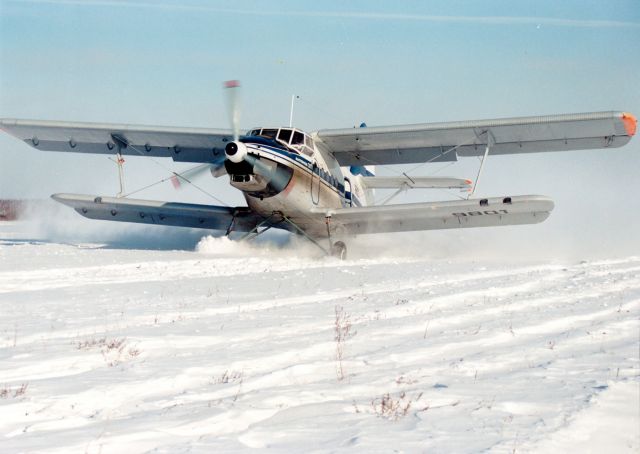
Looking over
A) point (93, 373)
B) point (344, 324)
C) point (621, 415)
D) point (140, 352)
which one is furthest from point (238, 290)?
point (621, 415)

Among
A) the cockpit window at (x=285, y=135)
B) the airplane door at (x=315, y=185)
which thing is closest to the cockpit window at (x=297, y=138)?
the cockpit window at (x=285, y=135)

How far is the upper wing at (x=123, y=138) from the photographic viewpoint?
18.7 metres

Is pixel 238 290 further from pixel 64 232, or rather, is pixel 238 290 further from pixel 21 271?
pixel 64 232

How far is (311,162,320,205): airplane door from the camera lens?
17.2m

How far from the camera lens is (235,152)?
14.6 metres

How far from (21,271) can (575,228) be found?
20171mm

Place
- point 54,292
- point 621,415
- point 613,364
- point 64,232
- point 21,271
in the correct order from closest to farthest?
point 621,415, point 613,364, point 54,292, point 21,271, point 64,232

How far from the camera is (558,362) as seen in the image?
5.19 meters

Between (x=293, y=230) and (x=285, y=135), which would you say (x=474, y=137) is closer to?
(x=285, y=135)

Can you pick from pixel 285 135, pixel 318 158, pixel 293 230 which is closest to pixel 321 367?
pixel 285 135

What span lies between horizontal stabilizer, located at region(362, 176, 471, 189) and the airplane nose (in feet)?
24.6

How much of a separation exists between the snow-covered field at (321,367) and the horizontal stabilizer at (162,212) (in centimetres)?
760

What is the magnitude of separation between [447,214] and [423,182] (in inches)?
169

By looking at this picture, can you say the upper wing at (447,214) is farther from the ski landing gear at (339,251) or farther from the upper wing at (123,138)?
the upper wing at (123,138)
